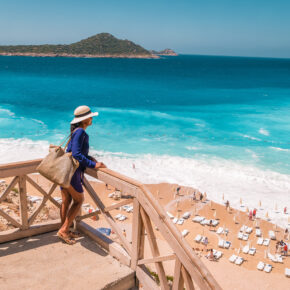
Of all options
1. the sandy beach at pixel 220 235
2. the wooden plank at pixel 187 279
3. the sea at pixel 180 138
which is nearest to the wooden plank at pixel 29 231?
the wooden plank at pixel 187 279

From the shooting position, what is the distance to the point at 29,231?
4719mm

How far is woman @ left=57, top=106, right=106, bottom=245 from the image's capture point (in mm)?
4109

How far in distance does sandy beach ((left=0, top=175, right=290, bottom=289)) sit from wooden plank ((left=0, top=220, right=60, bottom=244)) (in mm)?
6547

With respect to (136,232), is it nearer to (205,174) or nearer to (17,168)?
(17,168)

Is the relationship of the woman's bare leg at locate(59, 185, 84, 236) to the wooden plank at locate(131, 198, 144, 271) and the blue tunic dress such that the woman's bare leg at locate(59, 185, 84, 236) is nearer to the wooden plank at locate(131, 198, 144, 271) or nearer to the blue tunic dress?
the blue tunic dress

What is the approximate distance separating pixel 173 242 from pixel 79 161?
1692mm

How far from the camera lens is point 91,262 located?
4.21 metres

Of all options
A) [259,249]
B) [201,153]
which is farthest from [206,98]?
[259,249]

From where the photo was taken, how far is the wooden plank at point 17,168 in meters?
4.09

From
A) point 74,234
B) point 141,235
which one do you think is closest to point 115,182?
point 141,235

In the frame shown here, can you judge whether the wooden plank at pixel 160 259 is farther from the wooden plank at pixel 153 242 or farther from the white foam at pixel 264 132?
the white foam at pixel 264 132

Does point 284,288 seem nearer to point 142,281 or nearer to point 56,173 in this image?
point 142,281

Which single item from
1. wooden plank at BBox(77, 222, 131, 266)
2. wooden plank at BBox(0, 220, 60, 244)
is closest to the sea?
wooden plank at BBox(77, 222, 131, 266)

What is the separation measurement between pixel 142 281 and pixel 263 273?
10896 mm
